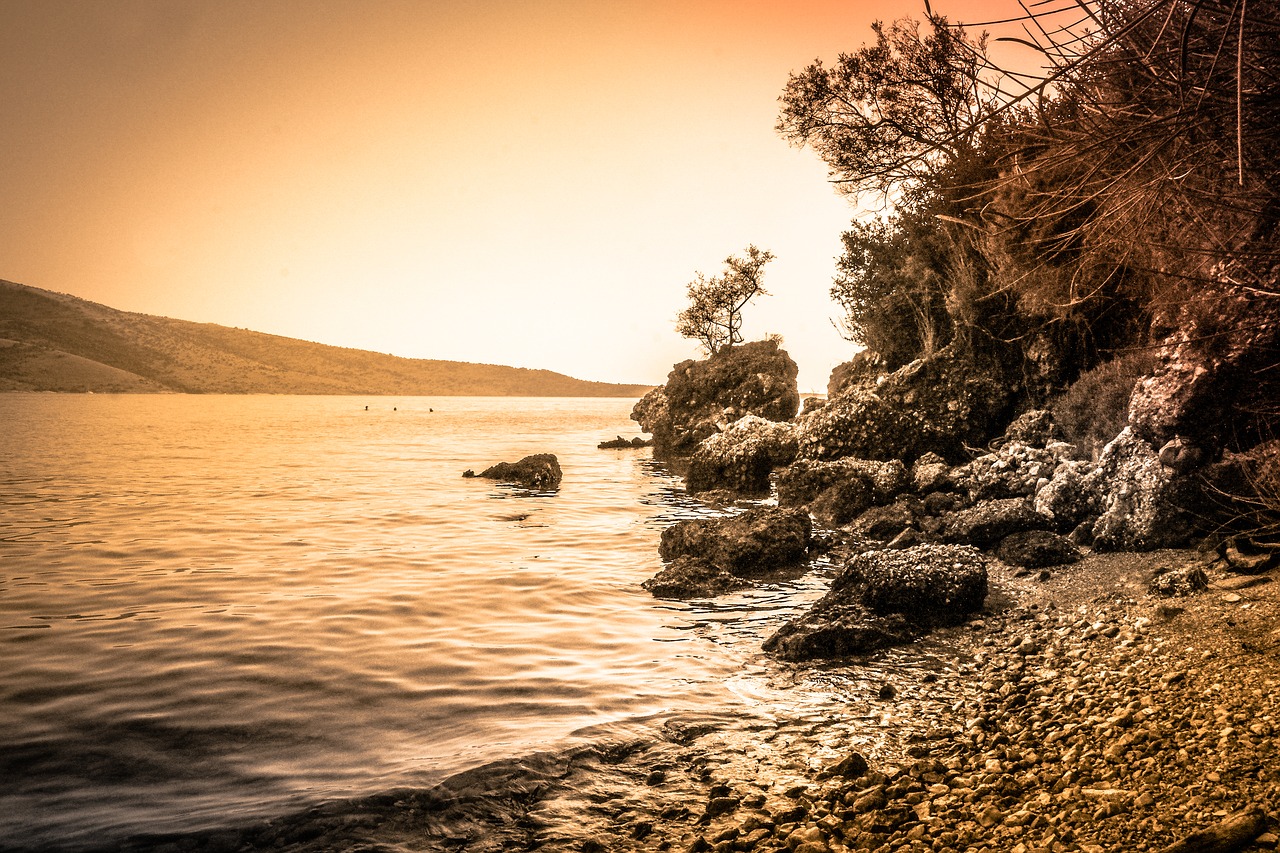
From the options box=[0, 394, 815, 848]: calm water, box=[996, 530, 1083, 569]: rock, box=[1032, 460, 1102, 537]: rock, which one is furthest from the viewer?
box=[1032, 460, 1102, 537]: rock

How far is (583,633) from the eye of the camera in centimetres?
880

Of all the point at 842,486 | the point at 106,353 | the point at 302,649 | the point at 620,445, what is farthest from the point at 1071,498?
the point at 106,353

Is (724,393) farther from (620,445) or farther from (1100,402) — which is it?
(1100,402)

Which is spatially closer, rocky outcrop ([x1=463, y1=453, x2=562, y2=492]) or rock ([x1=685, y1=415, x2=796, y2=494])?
rock ([x1=685, y1=415, x2=796, y2=494])

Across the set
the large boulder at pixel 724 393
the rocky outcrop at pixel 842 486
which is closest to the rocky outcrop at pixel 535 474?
the large boulder at pixel 724 393

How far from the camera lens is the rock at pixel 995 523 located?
37.1ft

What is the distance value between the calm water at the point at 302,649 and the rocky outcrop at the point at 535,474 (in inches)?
243

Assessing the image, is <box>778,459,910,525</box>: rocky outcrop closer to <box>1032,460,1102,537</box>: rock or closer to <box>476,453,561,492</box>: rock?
<box>1032,460,1102,537</box>: rock

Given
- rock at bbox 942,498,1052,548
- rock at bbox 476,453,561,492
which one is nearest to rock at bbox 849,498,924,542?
rock at bbox 942,498,1052,548

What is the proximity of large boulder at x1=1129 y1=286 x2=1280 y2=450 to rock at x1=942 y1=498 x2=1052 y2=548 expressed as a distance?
1.90m

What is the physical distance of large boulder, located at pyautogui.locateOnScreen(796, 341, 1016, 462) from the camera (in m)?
17.3

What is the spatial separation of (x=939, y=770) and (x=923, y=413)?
46.8ft

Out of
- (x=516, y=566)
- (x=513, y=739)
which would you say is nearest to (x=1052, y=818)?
(x=513, y=739)

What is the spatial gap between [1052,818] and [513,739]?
3730 mm
